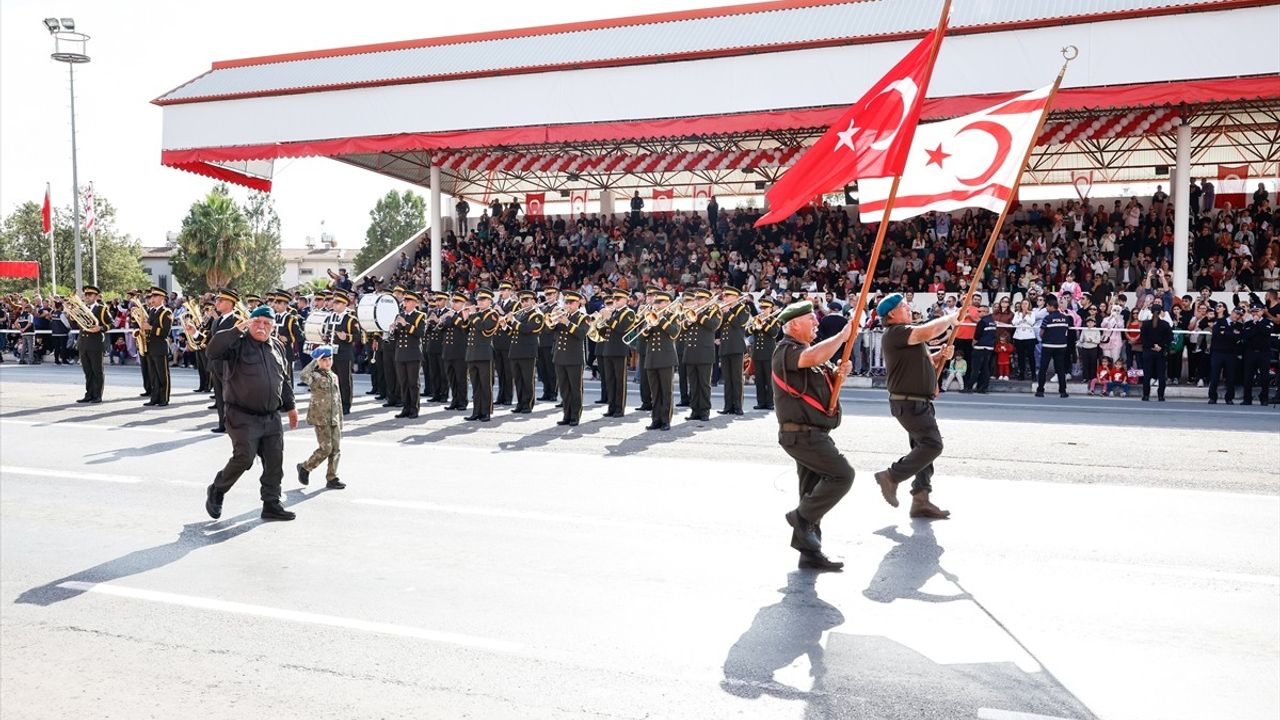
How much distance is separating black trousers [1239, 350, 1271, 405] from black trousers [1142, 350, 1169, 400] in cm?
115

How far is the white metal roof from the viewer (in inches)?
889

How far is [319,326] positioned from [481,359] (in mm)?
2531

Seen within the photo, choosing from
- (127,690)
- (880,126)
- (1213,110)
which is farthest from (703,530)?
(1213,110)

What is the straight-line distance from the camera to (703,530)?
27.0ft

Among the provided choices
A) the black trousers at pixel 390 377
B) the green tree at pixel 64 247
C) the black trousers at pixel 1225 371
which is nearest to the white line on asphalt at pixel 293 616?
the black trousers at pixel 390 377

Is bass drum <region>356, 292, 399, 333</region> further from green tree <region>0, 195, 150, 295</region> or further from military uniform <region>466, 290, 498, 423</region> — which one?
green tree <region>0, 195, 150, 295</region>

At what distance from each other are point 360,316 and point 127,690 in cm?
1210

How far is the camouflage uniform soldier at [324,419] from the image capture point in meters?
10.1

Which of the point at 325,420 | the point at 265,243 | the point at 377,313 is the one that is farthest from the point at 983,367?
the point at 265,243

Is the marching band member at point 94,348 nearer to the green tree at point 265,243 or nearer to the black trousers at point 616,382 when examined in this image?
the black trousers at point 616,382

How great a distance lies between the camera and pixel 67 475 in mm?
11219

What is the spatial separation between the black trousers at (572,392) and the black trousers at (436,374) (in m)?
3.85

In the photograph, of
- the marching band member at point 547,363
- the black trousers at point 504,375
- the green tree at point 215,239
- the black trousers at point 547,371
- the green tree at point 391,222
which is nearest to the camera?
the black trousers at point 504,375

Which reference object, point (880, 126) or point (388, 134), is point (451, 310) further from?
point (388, 134)
